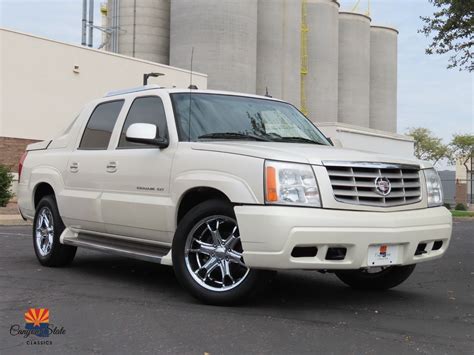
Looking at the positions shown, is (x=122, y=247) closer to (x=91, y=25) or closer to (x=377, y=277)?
(x=377, y=277)

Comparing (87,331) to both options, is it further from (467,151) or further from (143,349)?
(467,151)

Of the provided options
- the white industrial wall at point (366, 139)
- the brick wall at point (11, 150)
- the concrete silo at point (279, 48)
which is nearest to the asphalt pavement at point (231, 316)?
the brick wall at point (11, 150)

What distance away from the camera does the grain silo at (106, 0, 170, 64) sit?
149ft

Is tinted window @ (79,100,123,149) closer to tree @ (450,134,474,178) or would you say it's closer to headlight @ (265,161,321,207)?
headlight @ (265,161,321,207)

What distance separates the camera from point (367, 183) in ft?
16.9

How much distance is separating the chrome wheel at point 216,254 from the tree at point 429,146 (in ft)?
243

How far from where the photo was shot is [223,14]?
1594 inches

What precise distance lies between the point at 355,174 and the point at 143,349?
2225 mm

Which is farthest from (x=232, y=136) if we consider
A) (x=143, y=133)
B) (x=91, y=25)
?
(x=91, y=25)

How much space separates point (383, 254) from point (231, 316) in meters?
1.37

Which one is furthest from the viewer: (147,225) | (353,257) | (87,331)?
(147,225)

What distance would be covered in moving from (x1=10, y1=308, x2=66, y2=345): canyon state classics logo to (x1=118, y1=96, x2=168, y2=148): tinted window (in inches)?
78.8

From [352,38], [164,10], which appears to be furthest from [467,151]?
[164,10]

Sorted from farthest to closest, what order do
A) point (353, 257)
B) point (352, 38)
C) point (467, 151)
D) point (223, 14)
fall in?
1. point (467, 151)
2. point (352, 38)
3. point (223, 14)
4. point (353, 257)
